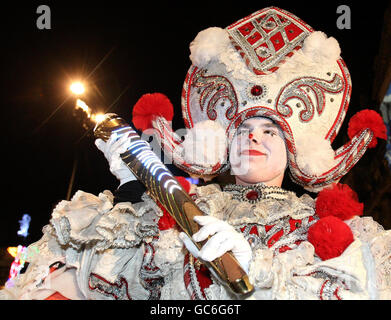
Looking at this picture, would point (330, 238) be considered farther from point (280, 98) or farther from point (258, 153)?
point (280, 98)

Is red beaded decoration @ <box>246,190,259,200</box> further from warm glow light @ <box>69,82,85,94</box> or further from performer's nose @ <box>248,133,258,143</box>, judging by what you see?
warm glow light @ <box>69,82,85,94</box>

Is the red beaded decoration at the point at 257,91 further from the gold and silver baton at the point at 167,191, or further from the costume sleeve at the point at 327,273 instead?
the costume sleeve at the point at 327,273

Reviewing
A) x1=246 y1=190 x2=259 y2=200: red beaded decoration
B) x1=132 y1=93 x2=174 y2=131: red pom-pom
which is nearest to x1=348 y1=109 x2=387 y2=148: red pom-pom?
x1=246 y1=190 x2=259 y2=200: red beaded decoration

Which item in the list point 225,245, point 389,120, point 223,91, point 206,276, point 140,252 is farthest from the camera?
point 389,120

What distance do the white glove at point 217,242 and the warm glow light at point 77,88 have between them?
2.79 meters

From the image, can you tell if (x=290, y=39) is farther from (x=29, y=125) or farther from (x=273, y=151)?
(x=29, y=125)

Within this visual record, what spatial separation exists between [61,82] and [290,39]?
2.66 meters

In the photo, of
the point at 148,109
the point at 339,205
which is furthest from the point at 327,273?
the point at 148,109

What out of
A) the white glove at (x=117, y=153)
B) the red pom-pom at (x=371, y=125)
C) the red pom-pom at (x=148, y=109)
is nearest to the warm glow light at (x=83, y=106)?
the red pom-pom at (x=148, y=109)

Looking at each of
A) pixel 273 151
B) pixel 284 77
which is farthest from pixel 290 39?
pixel 273 151

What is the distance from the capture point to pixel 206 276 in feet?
5.64

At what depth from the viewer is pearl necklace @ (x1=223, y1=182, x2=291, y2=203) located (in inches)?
79.2

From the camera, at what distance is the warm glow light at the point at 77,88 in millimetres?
3854

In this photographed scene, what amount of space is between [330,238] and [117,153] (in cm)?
97
